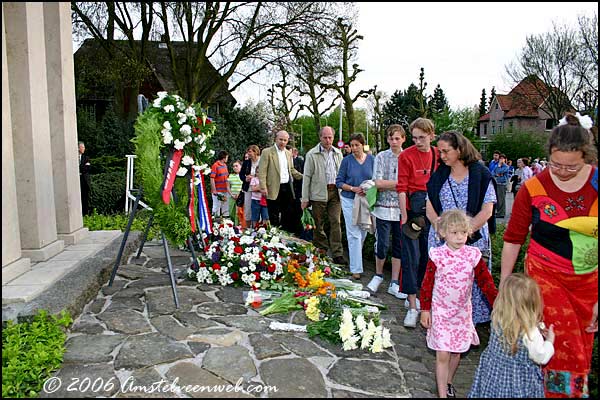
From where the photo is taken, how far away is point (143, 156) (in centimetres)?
483

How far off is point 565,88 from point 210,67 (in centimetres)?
2022

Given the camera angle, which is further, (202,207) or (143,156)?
(202,207)

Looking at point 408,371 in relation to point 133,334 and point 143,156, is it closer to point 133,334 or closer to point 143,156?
point 133,334

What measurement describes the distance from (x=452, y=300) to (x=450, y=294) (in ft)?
0.15

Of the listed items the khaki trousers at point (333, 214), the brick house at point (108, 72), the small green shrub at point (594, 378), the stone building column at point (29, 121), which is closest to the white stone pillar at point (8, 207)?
the stone building column at point (29, 121)

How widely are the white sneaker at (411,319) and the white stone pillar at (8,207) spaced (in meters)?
3.76

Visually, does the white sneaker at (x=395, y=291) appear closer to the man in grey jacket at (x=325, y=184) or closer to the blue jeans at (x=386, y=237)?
the blue jeans at (x=386, y=237)

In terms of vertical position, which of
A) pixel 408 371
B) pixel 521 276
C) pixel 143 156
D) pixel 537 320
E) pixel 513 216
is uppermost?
pixel 143 156

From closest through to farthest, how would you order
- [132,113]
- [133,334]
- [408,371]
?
[408,371] < [133,334] < [132,113]

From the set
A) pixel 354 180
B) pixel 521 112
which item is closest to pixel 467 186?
pixel 354 180

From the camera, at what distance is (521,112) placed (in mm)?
54375

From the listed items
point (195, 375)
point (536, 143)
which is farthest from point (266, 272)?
point (536, 143)

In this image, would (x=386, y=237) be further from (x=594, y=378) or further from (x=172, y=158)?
(x=594, y=378)

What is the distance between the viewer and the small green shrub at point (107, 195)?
42.3ft
